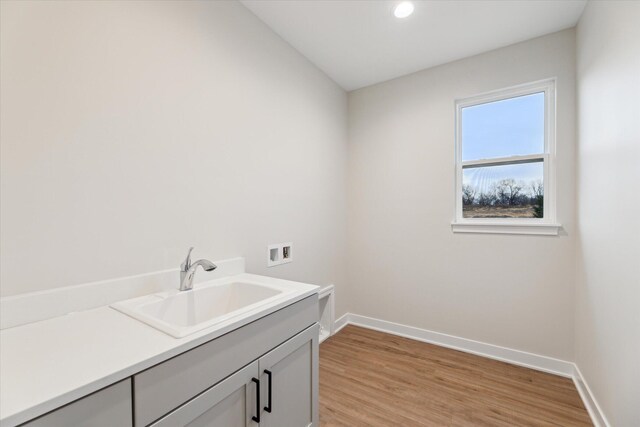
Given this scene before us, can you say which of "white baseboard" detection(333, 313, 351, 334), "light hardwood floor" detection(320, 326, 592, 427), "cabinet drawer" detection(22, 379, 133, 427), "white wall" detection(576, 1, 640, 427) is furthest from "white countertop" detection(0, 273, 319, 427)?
"white baseboard" detection(333, 313, 351, 334)

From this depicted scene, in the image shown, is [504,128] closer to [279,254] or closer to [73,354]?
[279,254]

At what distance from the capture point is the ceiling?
183cm

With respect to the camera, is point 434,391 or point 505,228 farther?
point 505,228

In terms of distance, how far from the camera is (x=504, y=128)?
2373 mm

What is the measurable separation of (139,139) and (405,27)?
195cm

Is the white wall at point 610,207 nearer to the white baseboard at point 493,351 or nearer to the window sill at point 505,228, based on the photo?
the white baseboard at point 493,351

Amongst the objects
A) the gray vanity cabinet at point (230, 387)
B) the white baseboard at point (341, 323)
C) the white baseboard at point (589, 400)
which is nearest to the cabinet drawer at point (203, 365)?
the gray vanity cabinet at point (230, 387)

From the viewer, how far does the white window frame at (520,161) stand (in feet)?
7.08

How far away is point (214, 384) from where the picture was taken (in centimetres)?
92

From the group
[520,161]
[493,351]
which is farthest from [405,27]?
[493,351]

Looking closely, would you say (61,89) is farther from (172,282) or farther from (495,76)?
(495,76)

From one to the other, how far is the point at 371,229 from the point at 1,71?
2673 mm

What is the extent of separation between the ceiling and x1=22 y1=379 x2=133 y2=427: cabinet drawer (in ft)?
7.01

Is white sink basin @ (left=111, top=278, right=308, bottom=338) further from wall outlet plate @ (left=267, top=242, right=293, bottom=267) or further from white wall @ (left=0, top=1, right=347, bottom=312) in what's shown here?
wall outlet plate @ (left=267, top=242, right=293, bottom=267)
